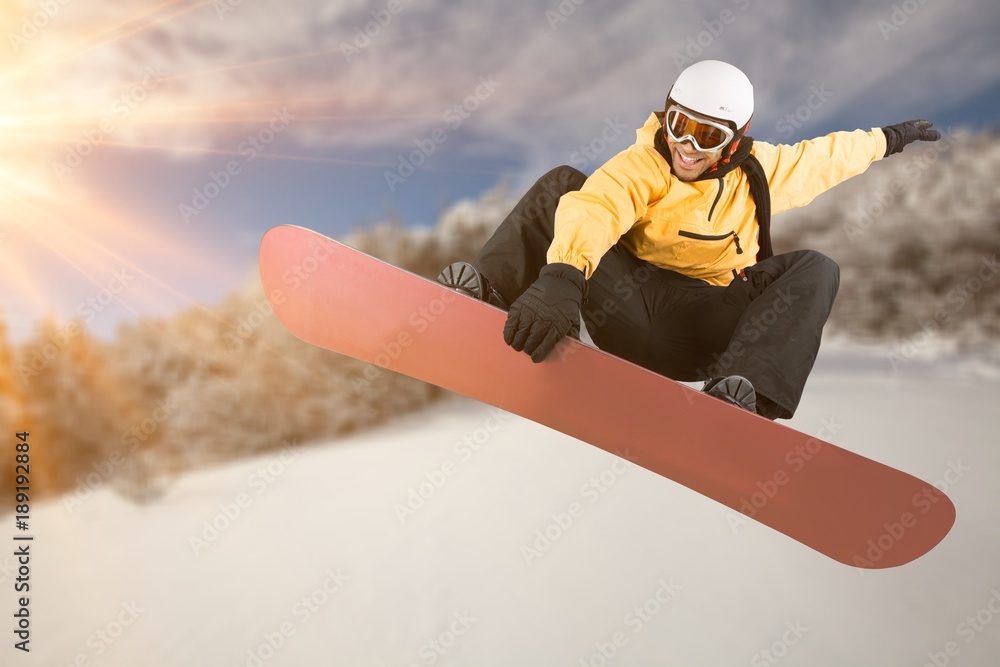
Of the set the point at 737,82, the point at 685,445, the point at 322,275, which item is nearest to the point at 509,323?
the point at 685,445

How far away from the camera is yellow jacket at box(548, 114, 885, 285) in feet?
6.00

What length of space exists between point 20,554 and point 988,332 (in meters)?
5.60

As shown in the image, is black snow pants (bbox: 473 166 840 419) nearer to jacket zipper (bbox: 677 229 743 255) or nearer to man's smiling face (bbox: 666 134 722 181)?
jacket zipper (bbox: 677 229 743 255)

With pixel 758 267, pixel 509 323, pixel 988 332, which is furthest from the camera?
pixel 988 332

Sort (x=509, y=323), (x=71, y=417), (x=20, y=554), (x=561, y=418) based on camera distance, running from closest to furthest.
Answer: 1. (x=509, y=323)
2. (x=561, y=418)
3. (x=20, y=554)
4. (x=71, y=417)

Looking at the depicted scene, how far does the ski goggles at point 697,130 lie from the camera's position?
1.89m

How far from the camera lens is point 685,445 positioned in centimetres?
191

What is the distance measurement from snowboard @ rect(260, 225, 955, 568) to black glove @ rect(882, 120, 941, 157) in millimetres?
989

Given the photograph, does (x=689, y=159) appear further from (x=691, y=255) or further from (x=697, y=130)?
(x=691, y=255)

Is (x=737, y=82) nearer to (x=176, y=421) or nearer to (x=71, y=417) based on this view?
(x=176, y=421)

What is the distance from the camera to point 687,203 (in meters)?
2.03

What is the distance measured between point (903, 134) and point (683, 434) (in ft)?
3.89

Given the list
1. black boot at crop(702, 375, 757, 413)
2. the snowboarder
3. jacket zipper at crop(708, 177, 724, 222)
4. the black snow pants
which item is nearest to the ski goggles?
the snowboarder

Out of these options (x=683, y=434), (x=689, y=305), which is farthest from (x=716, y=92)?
(x=683, y=434)
